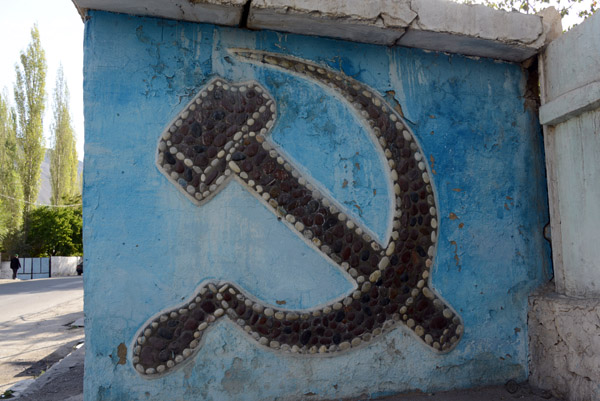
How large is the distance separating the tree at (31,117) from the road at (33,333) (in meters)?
14.4

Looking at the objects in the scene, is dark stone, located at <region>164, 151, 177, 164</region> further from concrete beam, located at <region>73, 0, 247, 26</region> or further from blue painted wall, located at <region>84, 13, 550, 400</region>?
concrete beam, located at <region>73, 0, 247, 26</region>

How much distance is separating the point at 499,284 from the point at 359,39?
193 cm

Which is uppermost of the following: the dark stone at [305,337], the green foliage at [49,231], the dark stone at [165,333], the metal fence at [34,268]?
the green foliage at [49,231]

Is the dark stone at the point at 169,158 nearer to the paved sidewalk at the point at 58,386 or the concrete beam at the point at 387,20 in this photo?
the concrete beam at the point at 387,20

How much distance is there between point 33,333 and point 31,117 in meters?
20.6

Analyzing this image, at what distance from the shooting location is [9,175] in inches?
866

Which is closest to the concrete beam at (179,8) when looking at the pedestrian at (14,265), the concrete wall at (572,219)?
the concrete wall at (572,219)

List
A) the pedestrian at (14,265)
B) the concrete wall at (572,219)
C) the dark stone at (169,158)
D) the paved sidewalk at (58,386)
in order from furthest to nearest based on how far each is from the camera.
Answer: the pedestrian at (14,265)
the paved sidewalk at (58,386)
the concrete wall at (572,219)
the dark stone at (169,158)

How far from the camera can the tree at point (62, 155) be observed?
25281mm

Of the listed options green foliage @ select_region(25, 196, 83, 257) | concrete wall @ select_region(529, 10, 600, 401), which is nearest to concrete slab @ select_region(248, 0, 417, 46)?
concrete wall @ select_region(529, 10, 600, 401)

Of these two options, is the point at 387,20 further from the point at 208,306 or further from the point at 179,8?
the point at 208,306

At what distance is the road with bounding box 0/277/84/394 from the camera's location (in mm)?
4484

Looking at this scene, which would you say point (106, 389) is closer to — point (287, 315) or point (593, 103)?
point (287, 315)

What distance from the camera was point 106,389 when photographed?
7.83ft
